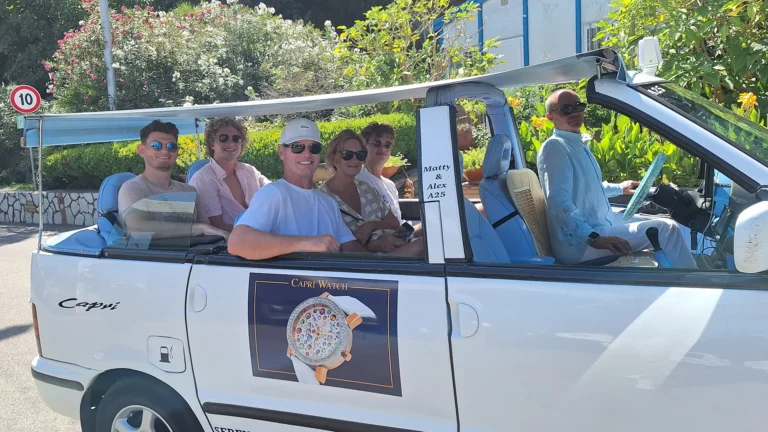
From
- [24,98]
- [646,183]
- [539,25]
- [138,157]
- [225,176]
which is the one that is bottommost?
[646,183]

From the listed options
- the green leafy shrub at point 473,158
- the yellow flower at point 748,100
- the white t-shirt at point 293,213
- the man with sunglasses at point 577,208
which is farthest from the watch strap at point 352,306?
the green leafy shrub at point 473,158

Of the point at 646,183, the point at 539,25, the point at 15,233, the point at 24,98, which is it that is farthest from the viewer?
the point at 539,25

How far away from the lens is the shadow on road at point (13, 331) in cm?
617

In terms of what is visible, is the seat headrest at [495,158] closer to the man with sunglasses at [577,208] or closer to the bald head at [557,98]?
the man with sunglasses at [577,208]

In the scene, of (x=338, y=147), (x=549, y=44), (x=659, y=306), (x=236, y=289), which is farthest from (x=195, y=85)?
(x=659, y=306)

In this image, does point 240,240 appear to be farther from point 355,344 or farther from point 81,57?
point 81,57

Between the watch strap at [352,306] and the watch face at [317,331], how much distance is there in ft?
0.06

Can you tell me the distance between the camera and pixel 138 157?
519 inches

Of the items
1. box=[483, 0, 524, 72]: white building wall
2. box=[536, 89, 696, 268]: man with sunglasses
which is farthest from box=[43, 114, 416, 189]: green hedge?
box=[483, 0, 524, 72]: white building wall

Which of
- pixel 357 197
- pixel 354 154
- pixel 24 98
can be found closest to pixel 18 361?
pixel 357 197

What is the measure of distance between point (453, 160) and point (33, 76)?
23.6 m

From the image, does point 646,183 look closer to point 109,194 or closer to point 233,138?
point 233,138

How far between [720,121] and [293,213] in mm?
1819

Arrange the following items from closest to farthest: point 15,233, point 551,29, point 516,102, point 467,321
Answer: point 467,321
point 516,102
point 15,233
point 551,29
